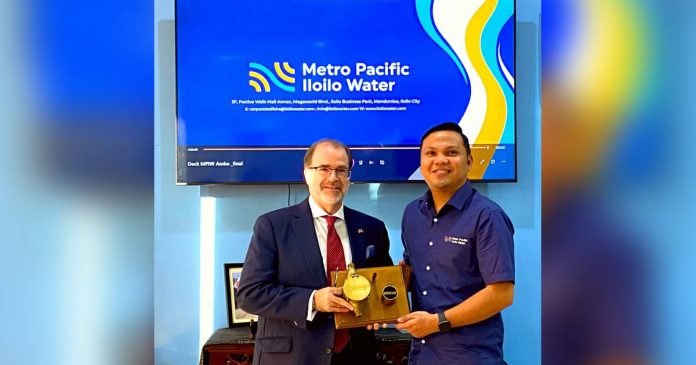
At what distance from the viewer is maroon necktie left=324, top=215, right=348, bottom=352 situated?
163 centimetres

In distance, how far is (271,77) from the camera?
8.34 feet

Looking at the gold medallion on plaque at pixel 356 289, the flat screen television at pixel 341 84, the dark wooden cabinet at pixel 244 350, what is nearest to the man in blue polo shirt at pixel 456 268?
the gold medallion on plaque at pixel 356 289

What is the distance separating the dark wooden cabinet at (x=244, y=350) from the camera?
2260 mm

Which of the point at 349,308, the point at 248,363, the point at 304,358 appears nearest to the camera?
the point at 349,308

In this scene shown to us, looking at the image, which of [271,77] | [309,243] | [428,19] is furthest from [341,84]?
[309,243]

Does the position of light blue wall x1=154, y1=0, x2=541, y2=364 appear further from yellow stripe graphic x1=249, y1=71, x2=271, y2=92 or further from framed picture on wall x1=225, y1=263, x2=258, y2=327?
yellow stripe graphic x1=249, y1=71, x2=271, y2=92

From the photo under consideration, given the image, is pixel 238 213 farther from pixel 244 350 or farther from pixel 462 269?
pixel 462 269

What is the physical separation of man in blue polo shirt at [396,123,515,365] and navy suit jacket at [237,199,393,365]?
0.64 ft

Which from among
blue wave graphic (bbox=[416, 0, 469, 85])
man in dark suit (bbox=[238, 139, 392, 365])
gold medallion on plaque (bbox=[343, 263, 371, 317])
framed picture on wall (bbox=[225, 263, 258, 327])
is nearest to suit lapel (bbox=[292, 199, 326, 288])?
man in dark suit (bbox=[238, 139, 392, 365])
